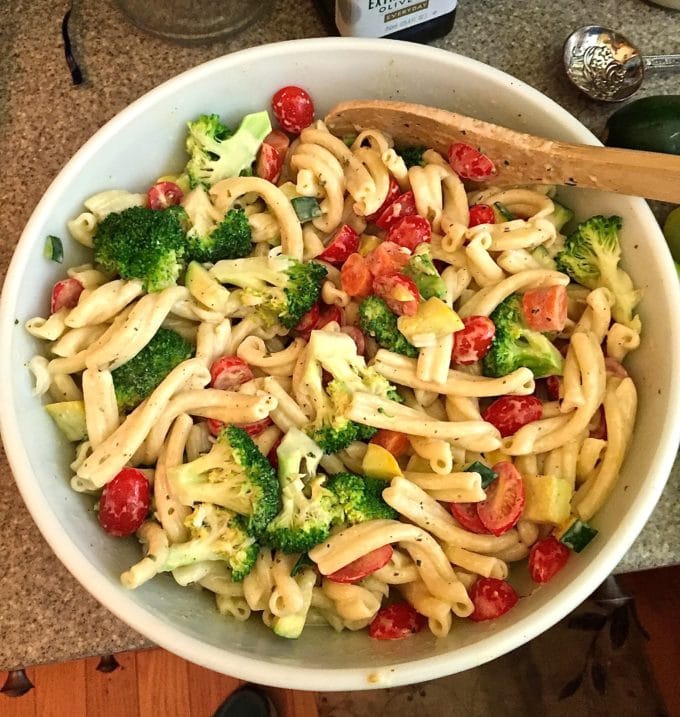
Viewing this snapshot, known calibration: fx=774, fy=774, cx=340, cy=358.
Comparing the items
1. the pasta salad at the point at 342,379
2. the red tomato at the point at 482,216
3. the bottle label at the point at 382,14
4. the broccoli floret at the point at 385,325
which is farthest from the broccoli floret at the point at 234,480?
the bottle label at the point at 382,14

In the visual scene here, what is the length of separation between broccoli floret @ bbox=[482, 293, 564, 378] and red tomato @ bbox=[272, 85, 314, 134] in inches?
16.1

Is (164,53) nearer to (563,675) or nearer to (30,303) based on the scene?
(30,303)

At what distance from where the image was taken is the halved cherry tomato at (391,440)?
1.00m

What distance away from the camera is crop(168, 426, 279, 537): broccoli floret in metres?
0.93

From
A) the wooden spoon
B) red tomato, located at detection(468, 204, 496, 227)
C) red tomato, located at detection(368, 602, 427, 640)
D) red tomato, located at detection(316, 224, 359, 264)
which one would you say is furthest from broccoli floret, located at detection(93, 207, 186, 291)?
red tomato, located at detection(368, 602, 427, 640)

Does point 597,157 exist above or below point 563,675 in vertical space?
above

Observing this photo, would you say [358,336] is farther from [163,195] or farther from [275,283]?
[163,195]

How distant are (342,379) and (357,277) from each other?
0.15 meters

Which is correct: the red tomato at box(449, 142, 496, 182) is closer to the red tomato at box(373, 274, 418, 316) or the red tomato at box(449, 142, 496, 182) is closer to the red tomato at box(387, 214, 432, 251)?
the red tomato at box(387, 214, 432, 251)

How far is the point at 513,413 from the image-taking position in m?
1.01

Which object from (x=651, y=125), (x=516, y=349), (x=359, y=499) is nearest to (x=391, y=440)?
(x=359, y=499)

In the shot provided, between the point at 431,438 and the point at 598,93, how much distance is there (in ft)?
2.13

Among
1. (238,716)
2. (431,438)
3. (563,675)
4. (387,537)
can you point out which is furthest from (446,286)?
(238,716)

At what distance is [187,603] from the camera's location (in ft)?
3.11
